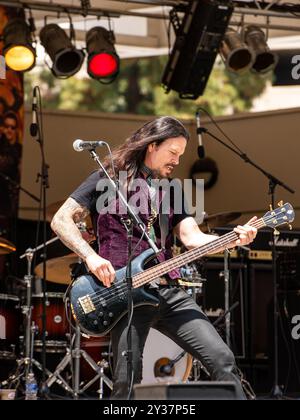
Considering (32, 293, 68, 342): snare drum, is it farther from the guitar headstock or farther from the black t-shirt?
the guitar headstock

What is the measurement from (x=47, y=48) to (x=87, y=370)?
3351 mm

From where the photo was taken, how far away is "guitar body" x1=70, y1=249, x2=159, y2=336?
16.0ft

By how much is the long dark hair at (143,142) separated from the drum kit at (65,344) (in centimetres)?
218

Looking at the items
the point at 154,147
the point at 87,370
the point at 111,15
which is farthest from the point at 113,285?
the point at 111,15

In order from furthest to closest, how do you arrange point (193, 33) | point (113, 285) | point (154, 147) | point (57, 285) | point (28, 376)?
point (57, 285) < point (193, 33) < point (28, 376) < point (154, 147) < point (113, 285)

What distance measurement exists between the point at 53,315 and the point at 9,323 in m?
0.45

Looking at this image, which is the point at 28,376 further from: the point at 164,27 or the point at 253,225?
the point at 164,27

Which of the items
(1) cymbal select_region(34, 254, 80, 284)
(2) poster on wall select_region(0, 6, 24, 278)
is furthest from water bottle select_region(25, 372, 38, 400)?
(2) poster on wall select_region(0, 6, 24, 278)

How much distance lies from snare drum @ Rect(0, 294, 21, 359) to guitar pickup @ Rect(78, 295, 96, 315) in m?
3.40

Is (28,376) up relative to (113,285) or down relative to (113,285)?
down

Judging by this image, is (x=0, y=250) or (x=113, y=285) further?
(x=0, y=250)

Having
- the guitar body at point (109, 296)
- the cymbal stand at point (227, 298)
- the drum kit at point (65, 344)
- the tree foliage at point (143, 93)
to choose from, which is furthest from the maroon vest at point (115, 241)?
the tree foliage at point (143, 93)

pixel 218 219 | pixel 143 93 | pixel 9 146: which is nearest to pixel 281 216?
pixel 218 219

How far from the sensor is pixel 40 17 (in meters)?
10.5
